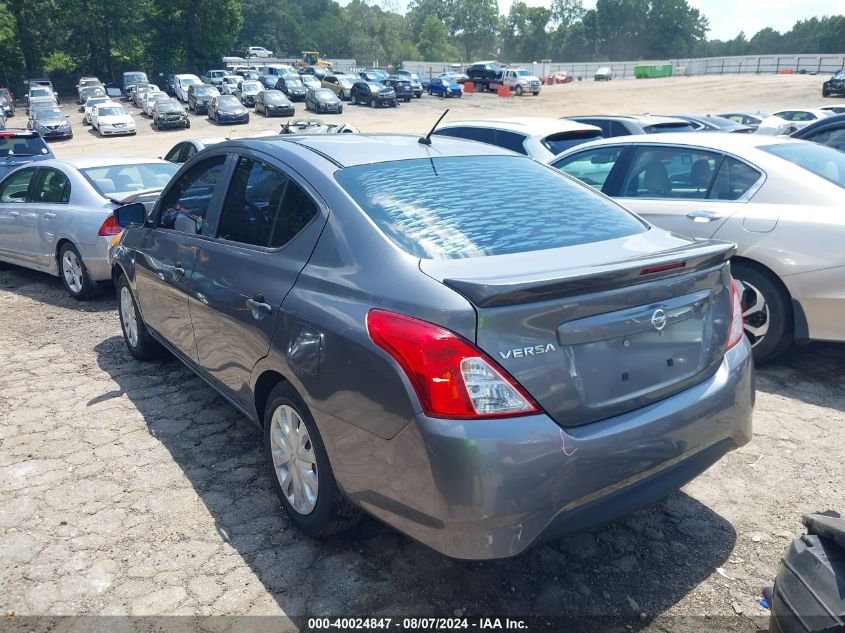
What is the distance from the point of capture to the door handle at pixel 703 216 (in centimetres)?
495

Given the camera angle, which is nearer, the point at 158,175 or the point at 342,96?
the point at 158,175

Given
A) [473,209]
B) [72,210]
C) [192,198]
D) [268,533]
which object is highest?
[473,209]

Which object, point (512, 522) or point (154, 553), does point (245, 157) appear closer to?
point (154, 553)

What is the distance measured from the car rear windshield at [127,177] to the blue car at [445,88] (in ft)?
155

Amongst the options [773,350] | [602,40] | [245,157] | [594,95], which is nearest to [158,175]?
[245,157]

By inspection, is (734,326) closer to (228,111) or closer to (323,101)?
(228,111)

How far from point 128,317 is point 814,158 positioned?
5.43 metres

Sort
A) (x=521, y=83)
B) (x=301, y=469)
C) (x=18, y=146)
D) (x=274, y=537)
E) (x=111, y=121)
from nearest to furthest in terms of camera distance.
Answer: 1. (x=301, y=469)
2. (x=274, y=537)
3. (x=18, y=146)
4. (x=111, y=121)
5. (x=521, y=83)

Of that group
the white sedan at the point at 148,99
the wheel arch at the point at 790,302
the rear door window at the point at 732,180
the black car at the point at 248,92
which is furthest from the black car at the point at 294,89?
the wheel arch at the point at 790,302

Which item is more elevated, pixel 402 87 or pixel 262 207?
pixel 262 207

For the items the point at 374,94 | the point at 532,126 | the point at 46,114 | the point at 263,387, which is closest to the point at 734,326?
the point at 263,387

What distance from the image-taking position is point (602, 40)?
142m

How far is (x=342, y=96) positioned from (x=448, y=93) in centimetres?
898

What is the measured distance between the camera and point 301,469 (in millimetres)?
3014
